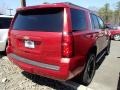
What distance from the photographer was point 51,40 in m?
4.51

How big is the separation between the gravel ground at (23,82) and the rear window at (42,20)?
133 cm

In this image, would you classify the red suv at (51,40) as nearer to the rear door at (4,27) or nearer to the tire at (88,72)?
the tire at (88,72)

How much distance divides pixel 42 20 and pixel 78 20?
823mm

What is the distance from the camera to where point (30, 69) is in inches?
195

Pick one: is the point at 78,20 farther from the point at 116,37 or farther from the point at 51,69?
the point at 116,37

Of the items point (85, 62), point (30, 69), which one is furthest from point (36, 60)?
point (85, 62)

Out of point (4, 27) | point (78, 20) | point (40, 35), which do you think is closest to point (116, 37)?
point (4, 27)

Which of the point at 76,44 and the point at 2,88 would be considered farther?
the point at 2,88

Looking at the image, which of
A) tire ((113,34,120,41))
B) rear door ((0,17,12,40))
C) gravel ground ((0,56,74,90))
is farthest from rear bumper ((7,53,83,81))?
tire ((113,34,120,41))

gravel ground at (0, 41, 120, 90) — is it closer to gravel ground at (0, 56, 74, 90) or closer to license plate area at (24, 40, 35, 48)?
gravel ground at (0, 56, 74, 90)

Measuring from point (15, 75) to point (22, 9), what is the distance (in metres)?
1.83

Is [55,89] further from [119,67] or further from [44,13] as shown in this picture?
[119,67]

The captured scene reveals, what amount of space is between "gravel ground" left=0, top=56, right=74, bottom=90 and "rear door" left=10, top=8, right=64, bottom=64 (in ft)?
2.57

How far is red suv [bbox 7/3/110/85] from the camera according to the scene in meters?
4.47
